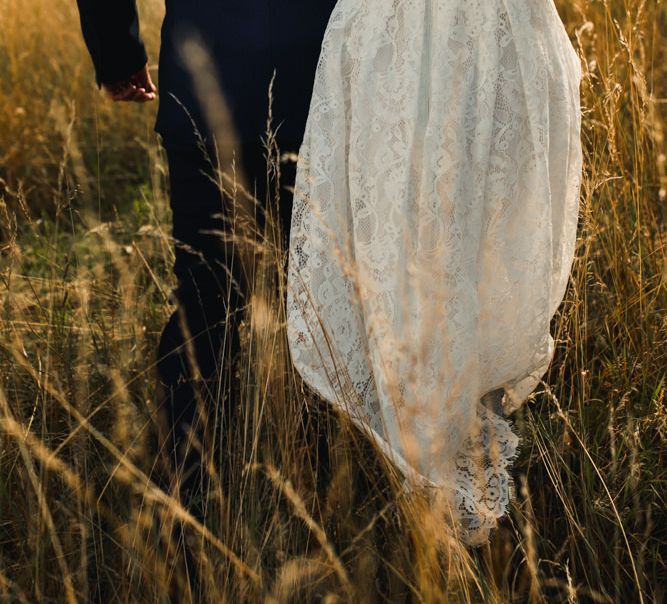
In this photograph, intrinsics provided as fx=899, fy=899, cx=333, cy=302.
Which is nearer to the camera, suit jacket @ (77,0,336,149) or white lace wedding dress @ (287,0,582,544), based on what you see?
white lace wedding dress @ (287,0,582,544)

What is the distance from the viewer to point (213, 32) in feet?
5.85

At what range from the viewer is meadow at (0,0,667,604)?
1657 millimetres

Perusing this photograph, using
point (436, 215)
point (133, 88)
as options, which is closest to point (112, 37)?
point (133, 88)

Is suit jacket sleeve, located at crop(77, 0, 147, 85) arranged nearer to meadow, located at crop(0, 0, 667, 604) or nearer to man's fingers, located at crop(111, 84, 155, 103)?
man's fingers, located at crop(111, 84, 155, 103)

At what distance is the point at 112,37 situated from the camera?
2021mm

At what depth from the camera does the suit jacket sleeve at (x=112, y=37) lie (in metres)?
1.97

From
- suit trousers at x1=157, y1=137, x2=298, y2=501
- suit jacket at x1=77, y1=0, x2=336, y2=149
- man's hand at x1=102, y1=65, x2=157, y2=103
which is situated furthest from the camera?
man's hand at x1=102, y1=65, x2=157, y2=103

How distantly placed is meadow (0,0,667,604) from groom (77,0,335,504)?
10cm

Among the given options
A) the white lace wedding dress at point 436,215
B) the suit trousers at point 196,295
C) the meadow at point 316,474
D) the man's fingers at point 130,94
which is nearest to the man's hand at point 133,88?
the man's fingers at point 130,94

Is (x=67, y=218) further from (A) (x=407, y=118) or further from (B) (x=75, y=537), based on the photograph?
(A) (x=407, y=118)

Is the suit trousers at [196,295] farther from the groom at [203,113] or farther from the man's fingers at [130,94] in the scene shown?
the man's fingers at [130,94]

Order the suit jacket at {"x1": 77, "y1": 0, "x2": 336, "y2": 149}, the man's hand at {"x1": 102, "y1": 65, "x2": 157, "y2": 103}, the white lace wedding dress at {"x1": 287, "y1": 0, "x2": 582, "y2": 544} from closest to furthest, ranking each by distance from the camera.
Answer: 1. the white lace wedding dress at {"x1": 287, "y1": 0, "x2": 582, "y2": 544}
2. the suit jacket at {"x1": 77, "y1": 0, "x2": 336, "y2": 149}
3. the man's hand at {"x1": 102, "y1": 65, "x2": 157, "y2": 103}

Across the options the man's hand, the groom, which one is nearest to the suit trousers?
the groom

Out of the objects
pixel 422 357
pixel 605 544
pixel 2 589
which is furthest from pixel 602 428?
pixel 2 589
